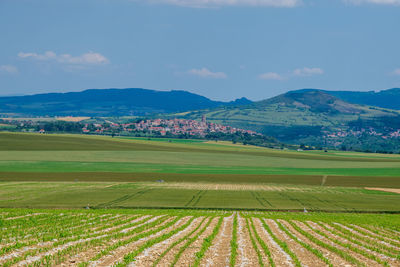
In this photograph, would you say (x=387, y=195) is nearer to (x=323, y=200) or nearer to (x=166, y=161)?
(x=323, y=200)

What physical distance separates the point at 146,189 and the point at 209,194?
9256mm

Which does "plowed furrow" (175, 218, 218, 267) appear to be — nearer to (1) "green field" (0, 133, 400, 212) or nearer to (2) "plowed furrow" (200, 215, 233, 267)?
(2) "plowed furrow" (200, 215, 233, 267)

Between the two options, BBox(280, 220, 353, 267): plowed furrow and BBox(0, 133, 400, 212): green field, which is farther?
BBox(0, 133, 400, 212): green field

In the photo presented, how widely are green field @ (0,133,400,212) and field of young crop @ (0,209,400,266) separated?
15308 mm

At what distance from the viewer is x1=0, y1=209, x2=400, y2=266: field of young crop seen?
2027cm

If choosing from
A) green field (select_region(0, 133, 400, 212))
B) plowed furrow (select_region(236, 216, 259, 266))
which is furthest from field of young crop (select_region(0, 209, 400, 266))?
green field (select_region(0, 133, 400, 212))

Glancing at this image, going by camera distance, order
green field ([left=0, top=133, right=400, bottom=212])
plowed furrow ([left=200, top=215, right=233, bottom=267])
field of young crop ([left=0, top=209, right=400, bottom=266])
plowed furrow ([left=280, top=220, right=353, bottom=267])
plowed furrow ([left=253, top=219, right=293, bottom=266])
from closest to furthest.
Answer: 1. plowed furrow ([left=200, top=215, right=233, bottom=267])
2. field of young crop ([left=0, top=209, right=400, bottom=266])
3. plowed furrow ([left=253, top=219, right=293, bottom=266])
4. plowed furrow ([left=280, top=220, right=353, bottom=267])
5. green field ([left=0, top=133, right=400, bottom=212])

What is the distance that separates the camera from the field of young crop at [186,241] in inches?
798

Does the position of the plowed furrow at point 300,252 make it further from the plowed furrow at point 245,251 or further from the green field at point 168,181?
the green field at point 168,181

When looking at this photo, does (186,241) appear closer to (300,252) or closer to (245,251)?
(245,251)

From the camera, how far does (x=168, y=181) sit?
74562 mm

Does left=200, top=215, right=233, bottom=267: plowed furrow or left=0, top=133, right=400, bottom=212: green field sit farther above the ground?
left=200, top=215, right=233, bottom=267: plowed furrow

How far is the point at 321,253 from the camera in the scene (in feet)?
74.3

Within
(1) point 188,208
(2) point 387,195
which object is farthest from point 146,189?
(2) point 387,195
